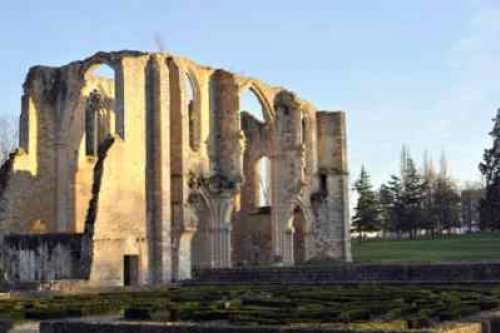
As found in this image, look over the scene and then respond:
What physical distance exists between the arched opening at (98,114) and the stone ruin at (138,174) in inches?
2.0

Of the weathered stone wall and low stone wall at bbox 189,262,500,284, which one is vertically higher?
the weathered stone wall

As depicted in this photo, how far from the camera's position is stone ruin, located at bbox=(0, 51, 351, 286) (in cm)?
3077

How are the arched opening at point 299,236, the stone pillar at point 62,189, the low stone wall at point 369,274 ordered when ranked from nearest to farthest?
the low stone wall at point 369,274, the stone pillar at point 62,189, the arched opening at point 299,236

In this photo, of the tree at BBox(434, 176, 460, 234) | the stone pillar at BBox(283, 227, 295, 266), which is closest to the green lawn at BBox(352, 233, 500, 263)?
the stone pillar at BBox(283, 227, 295, 266)

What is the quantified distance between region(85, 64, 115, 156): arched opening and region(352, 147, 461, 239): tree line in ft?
115

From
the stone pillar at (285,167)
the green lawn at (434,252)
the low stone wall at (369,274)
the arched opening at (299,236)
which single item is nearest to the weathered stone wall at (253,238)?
the arched opening at (299,236)

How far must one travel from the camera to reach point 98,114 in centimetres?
3831

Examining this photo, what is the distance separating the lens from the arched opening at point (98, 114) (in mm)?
37625

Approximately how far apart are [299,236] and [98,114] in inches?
523

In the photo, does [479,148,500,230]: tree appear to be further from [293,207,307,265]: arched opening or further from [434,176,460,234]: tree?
[293,207,307,265]: arched opening

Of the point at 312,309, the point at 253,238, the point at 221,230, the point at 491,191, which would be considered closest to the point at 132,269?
the point at 221,230

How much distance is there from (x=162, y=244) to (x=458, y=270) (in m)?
12.1

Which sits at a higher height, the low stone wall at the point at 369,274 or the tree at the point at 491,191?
the tree at the point at 491,191

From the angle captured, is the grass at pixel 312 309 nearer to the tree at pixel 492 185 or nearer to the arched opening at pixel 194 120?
the arched opening at pixel 194 120
